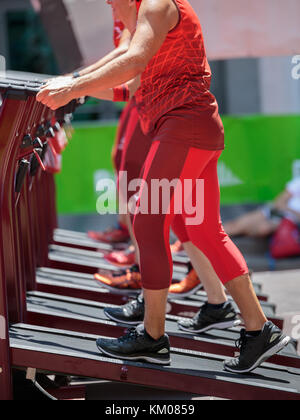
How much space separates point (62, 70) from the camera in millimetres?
6902

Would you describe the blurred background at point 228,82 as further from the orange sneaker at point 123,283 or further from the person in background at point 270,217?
the orange sneaker at point 123,283

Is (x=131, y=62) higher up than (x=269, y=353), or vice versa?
(x=131, y=62)

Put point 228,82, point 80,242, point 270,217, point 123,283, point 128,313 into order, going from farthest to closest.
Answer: point 228,82
point 270,217
point 80,242
point 123,283
point 128,313

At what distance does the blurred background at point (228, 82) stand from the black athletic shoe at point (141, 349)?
205cm

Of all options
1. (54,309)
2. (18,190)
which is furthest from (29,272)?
(18,190)

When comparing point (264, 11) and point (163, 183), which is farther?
point (264, 11)

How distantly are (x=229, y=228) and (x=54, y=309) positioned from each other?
4.45m

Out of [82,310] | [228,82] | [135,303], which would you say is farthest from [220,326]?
[228,82]

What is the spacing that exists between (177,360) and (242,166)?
5.66m

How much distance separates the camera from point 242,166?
28.4ft

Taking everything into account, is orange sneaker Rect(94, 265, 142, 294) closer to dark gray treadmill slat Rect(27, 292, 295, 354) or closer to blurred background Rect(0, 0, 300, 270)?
dark gray treadmill slat Rect(27, 292, 295, 354)

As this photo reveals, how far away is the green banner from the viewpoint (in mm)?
8617
